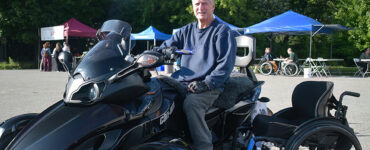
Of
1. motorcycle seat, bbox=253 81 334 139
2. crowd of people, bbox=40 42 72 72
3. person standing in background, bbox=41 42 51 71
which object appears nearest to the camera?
motorcycle seat, bbox=253 81 334 139

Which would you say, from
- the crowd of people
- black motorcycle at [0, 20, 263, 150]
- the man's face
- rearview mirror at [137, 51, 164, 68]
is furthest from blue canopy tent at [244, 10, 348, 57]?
rearview mirror at [137, 51, 164, 68]

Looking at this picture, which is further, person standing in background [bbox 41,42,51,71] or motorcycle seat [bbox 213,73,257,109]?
person standing in background [bbox 41,42,51,71]

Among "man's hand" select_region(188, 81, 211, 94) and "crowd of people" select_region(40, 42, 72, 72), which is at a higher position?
"man's hand" select_region(188, 81, 211, 94)

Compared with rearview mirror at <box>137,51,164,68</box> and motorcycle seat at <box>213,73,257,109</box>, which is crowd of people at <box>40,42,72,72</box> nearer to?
motorcycle seat at <box>213,73,257,109</box>

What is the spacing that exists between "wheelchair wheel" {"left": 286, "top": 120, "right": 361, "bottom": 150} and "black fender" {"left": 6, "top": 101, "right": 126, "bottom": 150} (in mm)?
1398

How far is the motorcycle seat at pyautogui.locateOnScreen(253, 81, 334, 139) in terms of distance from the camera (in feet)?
9.61

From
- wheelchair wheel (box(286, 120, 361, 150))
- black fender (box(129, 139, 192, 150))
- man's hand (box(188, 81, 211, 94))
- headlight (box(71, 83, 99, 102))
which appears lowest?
wheelchair wheel (box(286, 120, 361, 150))

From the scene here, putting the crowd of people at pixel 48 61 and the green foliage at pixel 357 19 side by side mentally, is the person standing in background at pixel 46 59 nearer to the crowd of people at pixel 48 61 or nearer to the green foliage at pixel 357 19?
the crowd of people at pixel 48 61

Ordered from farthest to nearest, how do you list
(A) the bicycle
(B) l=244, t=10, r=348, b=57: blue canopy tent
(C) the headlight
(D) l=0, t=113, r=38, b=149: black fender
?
(A) the bicycle → (B) l=244, t=10, r=348, b=57: blue canopy tent → (D) l=0, t=113, r=38, b=149: black fender → (C) the headlight

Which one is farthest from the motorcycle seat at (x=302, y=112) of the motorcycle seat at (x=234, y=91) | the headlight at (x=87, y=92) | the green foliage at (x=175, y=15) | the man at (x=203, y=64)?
the green foliage at (x=175, y=15)

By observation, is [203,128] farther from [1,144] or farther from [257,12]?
[257,12]

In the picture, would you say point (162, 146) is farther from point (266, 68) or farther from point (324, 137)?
point (266, 68)

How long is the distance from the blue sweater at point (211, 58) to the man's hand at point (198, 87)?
0.07 metres

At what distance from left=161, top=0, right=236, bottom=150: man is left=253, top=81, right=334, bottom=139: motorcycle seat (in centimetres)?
56
